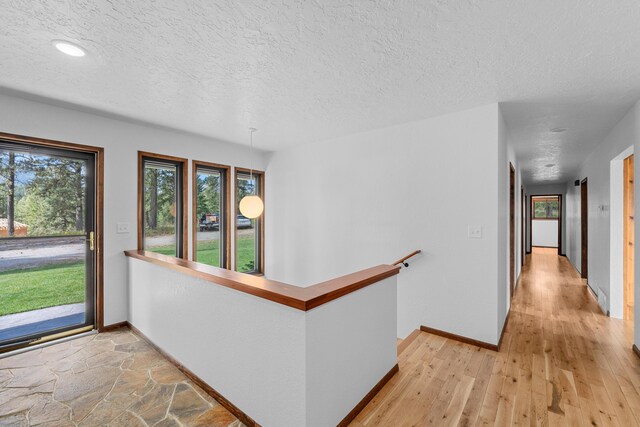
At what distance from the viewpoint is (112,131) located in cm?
334

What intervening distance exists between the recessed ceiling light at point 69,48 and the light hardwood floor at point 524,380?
9.89 ft

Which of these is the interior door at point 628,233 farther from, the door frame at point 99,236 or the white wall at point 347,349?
the door frame at point 99,236

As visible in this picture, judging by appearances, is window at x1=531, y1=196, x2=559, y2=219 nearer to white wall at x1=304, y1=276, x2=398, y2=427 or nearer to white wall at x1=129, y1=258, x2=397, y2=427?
white wall at x1=304, y1=276, x2=398, y2=427

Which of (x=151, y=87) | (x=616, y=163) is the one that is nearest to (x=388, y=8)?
(x=151, y=87)

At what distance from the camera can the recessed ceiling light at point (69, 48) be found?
1854 millimetres

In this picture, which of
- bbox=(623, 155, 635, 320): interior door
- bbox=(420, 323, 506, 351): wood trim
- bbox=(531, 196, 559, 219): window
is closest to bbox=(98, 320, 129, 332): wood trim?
bbox=(420, 323, 506, 351): wood trim

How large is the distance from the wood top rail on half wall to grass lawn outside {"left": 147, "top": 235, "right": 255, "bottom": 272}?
68.9 inches

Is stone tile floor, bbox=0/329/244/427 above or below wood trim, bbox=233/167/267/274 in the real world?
below

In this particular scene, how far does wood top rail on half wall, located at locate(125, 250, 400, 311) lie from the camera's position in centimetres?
156

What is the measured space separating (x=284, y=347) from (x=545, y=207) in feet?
43.2

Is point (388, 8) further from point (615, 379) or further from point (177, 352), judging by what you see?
point (615, 379)

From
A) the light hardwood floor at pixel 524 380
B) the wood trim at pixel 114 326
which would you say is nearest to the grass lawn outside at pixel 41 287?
the wood trim at pixel 114 326

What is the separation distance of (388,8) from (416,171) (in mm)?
2070

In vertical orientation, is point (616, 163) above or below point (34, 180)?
above
